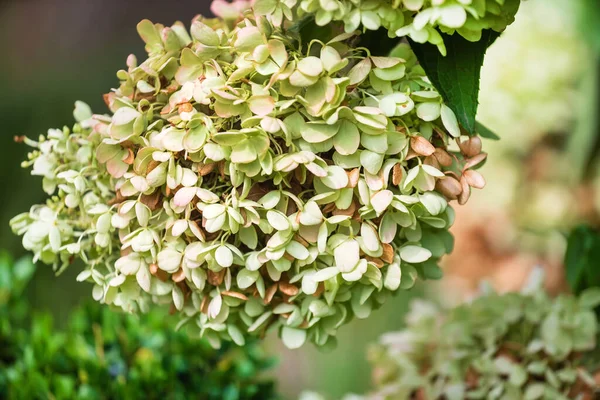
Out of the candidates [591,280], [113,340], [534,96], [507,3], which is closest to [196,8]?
[534,96]

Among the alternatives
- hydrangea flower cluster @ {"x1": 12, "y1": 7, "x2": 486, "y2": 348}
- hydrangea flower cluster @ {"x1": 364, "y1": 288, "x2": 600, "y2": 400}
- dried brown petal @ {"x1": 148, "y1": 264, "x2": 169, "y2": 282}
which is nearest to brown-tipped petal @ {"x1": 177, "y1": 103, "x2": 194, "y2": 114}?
hydrangea flower cluster @ {"x1": 12, "y1": 7, "x2": 486, "y2": 348}

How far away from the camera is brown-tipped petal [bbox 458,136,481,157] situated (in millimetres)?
464

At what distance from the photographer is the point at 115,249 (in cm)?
51

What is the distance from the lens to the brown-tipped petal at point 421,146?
429 millimetres

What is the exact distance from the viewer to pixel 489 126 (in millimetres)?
1449

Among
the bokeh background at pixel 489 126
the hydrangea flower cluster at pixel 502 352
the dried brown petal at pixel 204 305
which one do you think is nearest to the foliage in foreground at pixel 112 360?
the hydrangea flower cluster at pixel 502 352

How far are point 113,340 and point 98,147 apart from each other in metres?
0.42

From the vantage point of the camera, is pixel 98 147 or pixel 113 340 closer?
pixel 98 147

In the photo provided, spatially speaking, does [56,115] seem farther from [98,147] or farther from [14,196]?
[98,147]

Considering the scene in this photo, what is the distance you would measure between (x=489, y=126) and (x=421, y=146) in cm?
107

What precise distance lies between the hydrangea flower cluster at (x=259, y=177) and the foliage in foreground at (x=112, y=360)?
0.29m

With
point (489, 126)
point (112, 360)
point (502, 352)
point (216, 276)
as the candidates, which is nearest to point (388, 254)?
point (216, 276)

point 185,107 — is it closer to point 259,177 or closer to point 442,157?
point 259,177

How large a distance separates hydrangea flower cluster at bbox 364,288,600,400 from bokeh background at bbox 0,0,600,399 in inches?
18.1
